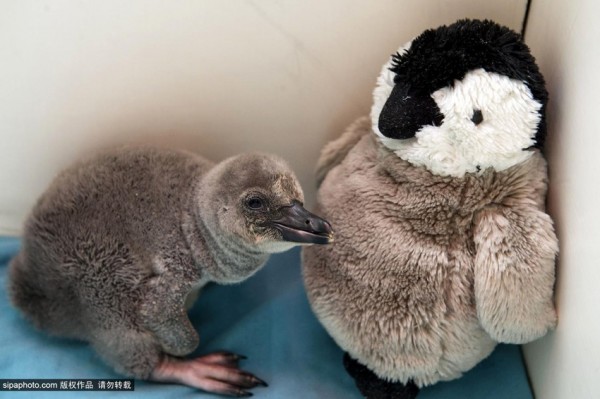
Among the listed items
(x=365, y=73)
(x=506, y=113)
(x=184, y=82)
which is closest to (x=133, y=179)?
(x=184, y=82)

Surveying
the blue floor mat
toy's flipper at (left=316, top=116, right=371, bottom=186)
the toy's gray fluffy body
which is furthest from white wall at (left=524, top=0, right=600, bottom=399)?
toy's flipper at (left=316, top=116, right=371, bottom=186)

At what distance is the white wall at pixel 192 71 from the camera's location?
1008mm

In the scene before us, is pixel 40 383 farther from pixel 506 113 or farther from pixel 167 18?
pixel 506 113

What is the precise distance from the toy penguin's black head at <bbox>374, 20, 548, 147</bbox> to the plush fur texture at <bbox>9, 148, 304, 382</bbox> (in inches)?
7.9

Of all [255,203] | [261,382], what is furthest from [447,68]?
[261,382]

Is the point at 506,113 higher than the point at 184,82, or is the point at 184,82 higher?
the point at 506,113

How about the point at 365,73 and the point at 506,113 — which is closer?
the point at 506,113

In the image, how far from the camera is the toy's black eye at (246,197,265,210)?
90 centimetres

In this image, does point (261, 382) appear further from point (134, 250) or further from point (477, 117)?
point (477, 117)

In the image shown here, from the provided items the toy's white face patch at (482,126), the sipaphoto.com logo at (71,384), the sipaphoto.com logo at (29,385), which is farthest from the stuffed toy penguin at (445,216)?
the sipaphoto.com logo at (29,385)

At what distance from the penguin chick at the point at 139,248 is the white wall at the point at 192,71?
0.43 feet

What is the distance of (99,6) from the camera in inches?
39.1

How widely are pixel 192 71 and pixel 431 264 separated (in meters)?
0.54

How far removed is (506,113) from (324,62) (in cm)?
38
